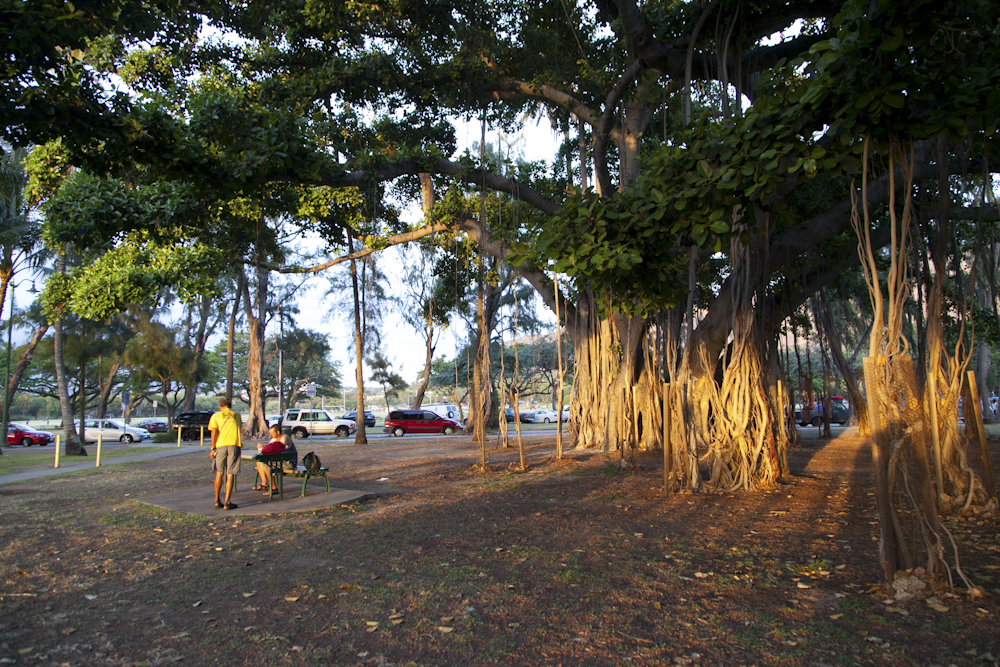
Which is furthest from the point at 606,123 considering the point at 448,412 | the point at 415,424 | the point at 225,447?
the point at 448,412

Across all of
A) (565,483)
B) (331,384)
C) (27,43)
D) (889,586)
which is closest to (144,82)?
(27,43)

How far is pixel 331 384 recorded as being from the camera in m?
54.7

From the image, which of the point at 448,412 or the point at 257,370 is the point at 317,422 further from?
the point at 448,412

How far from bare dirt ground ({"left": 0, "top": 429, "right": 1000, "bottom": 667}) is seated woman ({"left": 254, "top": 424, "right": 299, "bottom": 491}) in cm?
154

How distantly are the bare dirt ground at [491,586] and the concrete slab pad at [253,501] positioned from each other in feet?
0.95

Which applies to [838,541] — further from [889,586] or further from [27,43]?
[27,43]

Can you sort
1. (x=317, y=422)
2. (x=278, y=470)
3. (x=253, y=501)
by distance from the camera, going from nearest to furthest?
(x=253, y=501), (x=278, y=470), (x=317, y=422)

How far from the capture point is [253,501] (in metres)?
8.02

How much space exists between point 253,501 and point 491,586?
15.9 ft

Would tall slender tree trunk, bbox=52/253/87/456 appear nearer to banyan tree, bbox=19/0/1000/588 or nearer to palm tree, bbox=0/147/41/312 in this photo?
palm tree, bbox=0/147/41/312

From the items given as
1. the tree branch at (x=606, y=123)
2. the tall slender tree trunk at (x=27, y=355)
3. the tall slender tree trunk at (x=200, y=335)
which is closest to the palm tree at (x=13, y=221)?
the tall slender tree trunk at (x=27, y=355)

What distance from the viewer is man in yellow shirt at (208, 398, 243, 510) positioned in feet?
24.5

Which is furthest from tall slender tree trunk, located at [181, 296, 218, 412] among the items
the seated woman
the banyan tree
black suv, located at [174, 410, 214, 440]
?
the seated woman

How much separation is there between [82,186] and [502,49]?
726 cm
